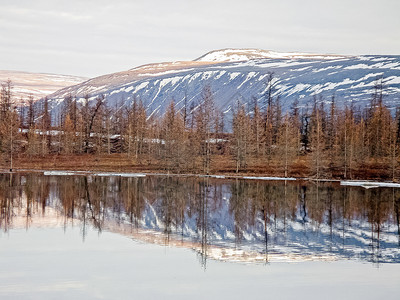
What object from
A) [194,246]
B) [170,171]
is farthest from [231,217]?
[170,171]

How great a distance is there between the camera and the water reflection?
27172mm

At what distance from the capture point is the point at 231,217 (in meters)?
37.4

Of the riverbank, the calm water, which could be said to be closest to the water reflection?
the calm water

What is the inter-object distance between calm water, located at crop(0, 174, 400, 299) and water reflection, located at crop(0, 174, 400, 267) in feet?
0.22

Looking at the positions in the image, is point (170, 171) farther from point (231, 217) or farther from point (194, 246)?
point (194, 246)

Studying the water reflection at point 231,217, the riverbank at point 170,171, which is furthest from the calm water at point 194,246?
the riverbank at point 170,171

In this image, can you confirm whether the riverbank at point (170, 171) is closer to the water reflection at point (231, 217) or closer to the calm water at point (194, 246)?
the water reflection at point (231, 217)

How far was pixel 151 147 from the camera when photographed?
10431 cm

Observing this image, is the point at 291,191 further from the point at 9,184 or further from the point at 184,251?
the point at 184,251

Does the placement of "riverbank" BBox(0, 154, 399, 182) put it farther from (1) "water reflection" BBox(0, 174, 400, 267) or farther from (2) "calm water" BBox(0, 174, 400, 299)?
(2) "calm water" BBox(0, 174, 400, 299)

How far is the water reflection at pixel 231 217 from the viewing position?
2717 cm

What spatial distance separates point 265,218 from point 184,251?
12.1 m

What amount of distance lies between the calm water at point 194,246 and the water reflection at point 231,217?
68 mm

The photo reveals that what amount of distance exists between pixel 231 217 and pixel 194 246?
10603 mm
